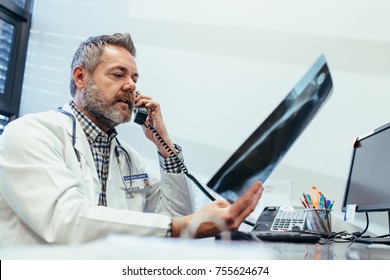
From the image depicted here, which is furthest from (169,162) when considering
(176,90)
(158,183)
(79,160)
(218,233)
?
(218,233)

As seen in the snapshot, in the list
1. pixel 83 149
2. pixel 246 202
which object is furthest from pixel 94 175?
pixel 246 202

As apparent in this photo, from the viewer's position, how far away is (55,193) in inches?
33.3

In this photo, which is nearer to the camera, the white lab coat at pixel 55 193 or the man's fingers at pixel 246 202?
the man's fingers at pixel 246 202

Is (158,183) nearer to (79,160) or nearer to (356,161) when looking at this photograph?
(79,160)

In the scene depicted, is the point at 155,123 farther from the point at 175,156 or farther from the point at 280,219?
the point at 280,219

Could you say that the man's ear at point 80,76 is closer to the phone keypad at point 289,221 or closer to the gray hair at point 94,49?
the gray hair at point 94,49

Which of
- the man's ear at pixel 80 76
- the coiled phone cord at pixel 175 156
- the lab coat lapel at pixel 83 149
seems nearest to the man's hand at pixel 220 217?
the lab coat lapel at pixel 83 149

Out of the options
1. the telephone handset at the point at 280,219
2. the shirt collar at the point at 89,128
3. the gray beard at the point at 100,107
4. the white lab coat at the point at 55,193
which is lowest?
the telephone handset at the point at 280,219

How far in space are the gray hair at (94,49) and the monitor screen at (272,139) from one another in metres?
0.89

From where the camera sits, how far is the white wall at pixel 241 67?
5.65 ft

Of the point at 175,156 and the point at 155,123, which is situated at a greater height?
the point at 155,123

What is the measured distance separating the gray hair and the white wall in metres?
0.49

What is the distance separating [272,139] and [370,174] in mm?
884
